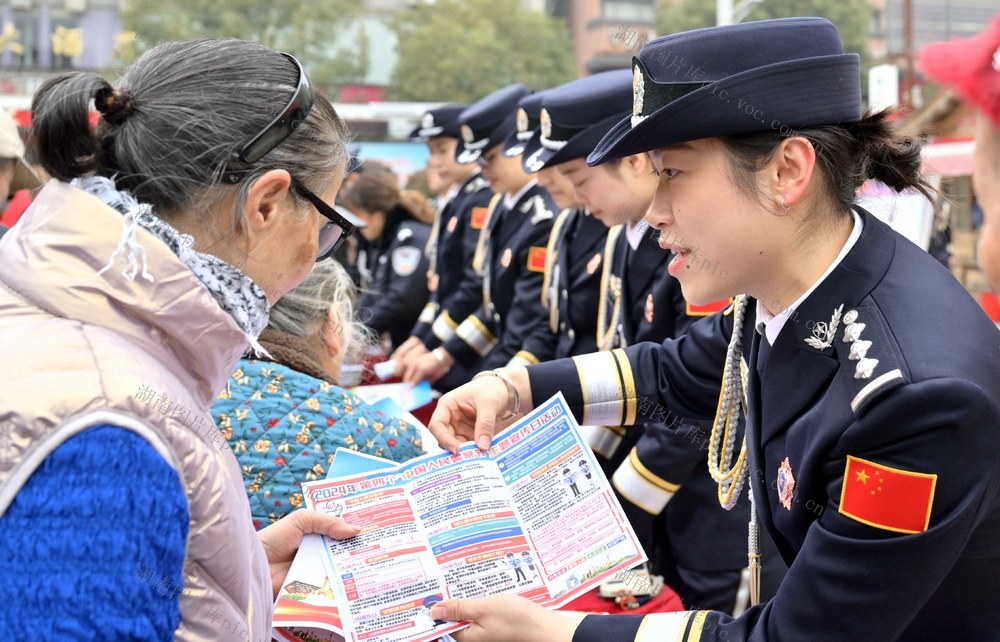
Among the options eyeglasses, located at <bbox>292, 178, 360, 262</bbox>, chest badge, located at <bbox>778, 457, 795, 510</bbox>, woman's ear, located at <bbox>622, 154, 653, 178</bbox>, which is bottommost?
chest badge, located at <bbox>778, 457, 795, 510</bbox>

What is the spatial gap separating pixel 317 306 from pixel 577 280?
1.37 m

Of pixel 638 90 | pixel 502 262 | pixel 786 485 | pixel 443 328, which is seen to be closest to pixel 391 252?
pixel 443 328

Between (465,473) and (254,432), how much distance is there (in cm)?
A: 50

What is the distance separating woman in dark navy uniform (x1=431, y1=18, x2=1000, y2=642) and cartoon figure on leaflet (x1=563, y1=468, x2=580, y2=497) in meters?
0.27

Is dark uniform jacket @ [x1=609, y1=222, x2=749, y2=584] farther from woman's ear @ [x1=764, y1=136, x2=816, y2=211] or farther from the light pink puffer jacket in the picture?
the light pink puffer jacket

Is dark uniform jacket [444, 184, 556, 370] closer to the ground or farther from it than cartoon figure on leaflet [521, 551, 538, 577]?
closer to the ground

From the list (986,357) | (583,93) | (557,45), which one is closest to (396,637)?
(986,357)

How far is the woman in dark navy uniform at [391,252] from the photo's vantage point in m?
6.71

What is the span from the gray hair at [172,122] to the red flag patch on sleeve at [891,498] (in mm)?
977

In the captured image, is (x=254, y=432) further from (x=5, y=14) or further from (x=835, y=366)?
(x=5, y=14)

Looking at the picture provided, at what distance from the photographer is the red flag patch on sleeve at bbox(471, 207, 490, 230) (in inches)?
240

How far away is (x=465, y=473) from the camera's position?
2.00 meters

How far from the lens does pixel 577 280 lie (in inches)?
155

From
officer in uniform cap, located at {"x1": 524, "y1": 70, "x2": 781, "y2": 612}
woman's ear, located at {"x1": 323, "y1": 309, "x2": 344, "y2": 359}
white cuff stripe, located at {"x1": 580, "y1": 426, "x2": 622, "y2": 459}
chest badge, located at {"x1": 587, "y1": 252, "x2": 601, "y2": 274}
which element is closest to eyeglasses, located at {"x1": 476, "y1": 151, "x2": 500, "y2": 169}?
Answer: chest badge, located at {"x1": 587, "y1": 252, "x2": 601, "y2": 274}
